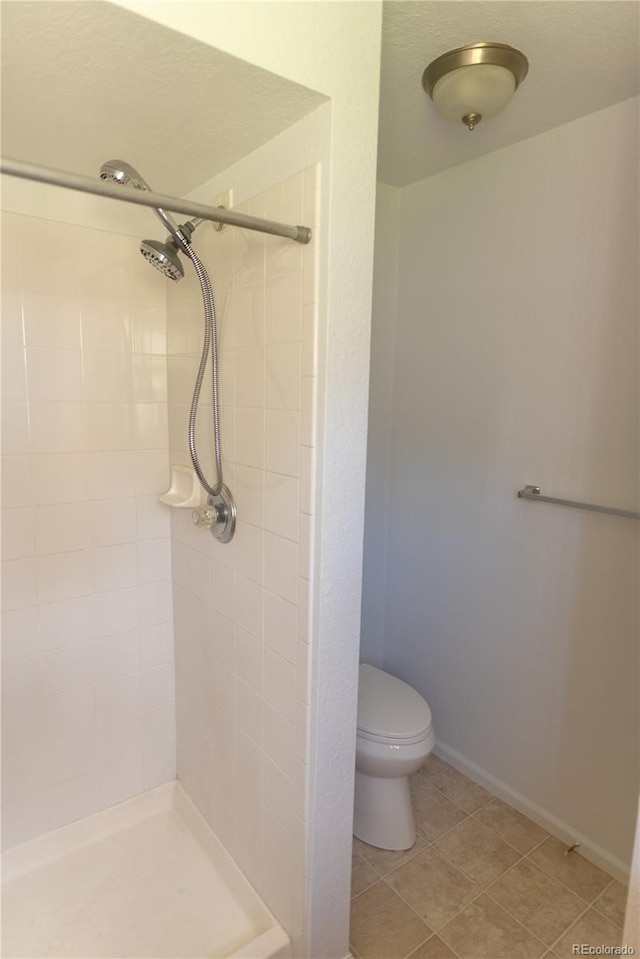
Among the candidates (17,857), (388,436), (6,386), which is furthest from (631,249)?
(17,857)

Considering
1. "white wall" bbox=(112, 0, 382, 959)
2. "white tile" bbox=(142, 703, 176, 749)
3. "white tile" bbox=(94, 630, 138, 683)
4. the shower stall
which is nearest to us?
"white wall" bbox=(112, 0, 382, 959)

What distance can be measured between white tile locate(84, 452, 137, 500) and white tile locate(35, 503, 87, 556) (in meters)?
0.07

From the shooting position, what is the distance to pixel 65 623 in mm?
1637

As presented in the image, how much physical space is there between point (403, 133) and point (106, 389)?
1195 mm

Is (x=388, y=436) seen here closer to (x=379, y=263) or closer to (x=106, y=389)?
(x=379, y=263)

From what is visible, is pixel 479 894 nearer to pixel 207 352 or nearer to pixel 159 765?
pixel 159 765

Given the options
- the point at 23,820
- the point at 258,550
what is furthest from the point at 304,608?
the point at 23,820

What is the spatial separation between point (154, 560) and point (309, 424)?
917 millimetres

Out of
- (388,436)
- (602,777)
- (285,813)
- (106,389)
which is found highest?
(106,389)

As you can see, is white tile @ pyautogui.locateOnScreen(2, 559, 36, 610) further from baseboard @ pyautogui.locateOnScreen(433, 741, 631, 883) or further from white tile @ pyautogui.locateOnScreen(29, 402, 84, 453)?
baseboard @ pyautogui.locateOnScreen(433, 741, 631, 883)

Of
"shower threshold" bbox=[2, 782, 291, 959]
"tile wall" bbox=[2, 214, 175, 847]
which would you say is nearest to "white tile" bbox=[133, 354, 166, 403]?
"tile wall" bbox=[2, 214, 175, 847]

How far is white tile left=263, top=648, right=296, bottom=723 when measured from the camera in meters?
1.26

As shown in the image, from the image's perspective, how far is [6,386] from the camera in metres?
1.46

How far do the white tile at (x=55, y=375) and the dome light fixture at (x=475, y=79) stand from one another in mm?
1184
